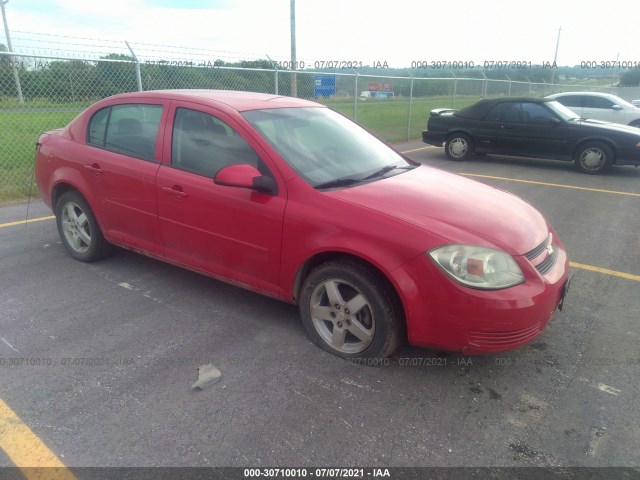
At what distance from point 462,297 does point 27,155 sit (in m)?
9.73

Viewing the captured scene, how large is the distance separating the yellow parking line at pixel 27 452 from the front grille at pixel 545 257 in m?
2.61

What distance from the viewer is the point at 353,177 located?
3.36 metres

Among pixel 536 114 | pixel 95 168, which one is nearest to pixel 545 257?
pixel 95 168

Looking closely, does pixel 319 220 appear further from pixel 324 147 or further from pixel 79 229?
pixel 79 229

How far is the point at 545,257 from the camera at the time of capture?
2969 mm

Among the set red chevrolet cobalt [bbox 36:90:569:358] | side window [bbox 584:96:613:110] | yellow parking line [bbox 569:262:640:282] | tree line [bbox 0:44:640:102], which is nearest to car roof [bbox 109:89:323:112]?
red chevrolet cobalt [bbox 36:90:569:358]

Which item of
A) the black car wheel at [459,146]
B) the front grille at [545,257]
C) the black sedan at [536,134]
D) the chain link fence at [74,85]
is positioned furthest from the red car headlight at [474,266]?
the black car wheel at [459,146]

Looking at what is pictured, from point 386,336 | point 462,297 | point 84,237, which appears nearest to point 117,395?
point 386,336

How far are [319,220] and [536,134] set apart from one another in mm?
8816

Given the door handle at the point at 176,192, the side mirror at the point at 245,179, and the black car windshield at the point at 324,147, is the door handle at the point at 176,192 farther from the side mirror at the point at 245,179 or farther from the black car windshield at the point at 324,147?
the black car windshield at the point at 324,147

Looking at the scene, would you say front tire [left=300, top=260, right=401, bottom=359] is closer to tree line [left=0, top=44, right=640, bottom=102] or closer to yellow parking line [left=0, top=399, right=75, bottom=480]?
yellow parking line [left=0, top=399, right=75, bottom=480]

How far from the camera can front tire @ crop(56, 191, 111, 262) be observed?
4.36 m

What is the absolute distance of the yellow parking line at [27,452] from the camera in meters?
2.12

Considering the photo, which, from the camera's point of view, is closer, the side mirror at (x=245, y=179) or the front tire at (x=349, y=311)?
the front tire at (x=349, y=311)
